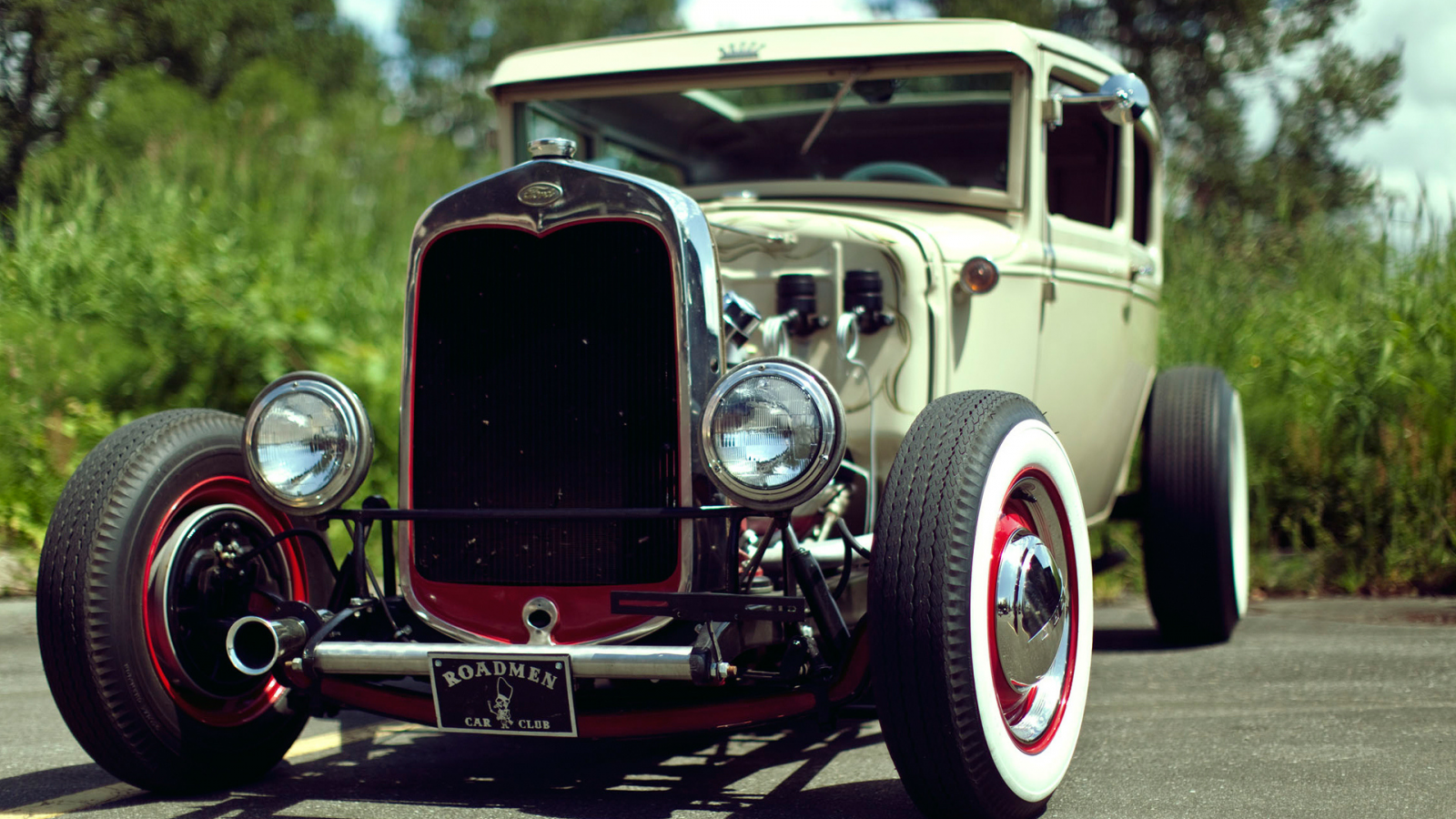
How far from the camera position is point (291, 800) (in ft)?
9.29

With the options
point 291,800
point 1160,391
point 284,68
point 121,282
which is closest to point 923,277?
point 1160,391

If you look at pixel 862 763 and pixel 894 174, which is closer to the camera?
pixel 862 763

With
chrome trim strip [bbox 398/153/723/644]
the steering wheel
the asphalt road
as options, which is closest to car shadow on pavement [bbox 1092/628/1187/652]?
the asphalt road

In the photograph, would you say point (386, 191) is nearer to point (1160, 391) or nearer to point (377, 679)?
point (1160, 391)

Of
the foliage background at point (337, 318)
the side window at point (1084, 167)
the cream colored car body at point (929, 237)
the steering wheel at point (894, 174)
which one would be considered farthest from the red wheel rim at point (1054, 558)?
the foliage background at point (337, 318)

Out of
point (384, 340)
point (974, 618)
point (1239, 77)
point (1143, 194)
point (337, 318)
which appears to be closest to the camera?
point (974, 618)

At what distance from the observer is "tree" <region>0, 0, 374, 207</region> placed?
37.5 feet

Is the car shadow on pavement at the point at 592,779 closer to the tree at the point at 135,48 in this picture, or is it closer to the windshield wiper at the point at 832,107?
the windshield wiper at the point at 832,107

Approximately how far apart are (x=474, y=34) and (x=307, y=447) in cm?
3551

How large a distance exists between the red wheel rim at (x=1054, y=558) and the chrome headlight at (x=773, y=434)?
353mm

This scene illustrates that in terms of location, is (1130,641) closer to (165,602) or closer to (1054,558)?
(1054,558)

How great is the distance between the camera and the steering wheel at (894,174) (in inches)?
170

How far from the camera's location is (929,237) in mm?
3646

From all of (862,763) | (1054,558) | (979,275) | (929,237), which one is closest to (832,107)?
(929,237)
